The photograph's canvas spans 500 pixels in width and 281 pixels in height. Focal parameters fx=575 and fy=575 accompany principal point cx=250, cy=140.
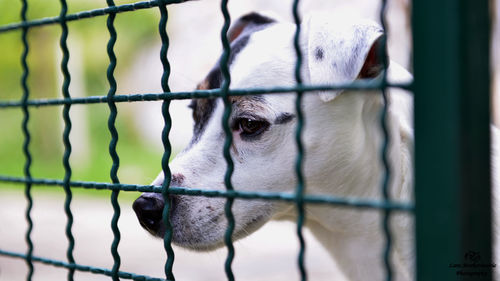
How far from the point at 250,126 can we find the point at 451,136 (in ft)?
3.51

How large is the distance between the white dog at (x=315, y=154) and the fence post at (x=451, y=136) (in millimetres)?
782

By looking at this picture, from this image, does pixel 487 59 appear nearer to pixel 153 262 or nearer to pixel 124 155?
pixel 153 262

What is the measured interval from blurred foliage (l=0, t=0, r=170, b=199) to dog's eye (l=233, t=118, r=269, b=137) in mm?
10894

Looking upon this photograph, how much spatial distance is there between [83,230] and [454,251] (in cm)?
723

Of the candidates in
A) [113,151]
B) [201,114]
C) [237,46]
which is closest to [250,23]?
[237,46]

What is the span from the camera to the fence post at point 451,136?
1008 mm

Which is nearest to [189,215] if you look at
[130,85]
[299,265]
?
[299,265]

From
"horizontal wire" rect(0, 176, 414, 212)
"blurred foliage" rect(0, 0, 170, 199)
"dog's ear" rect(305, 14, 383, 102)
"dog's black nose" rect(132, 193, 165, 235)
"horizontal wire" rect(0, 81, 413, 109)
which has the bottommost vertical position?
"dog's black nose" rect(132, 193, 165, 235)

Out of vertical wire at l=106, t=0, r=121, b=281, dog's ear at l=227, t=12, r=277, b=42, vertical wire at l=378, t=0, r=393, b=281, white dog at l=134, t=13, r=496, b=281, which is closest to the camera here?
vertical wire at l=378, t=0, r=393, b=281

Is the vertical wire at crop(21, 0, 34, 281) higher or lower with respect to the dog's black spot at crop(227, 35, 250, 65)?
lower

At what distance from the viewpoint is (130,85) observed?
16781 millimetres

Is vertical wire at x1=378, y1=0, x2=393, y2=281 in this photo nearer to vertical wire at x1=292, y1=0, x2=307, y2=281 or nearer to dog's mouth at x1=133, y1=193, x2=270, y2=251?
vertical wire at x1=292, y1=0, x2=307, y2=281

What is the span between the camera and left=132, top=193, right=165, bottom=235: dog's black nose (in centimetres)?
182

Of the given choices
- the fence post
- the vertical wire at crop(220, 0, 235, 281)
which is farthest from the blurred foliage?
the fence post
